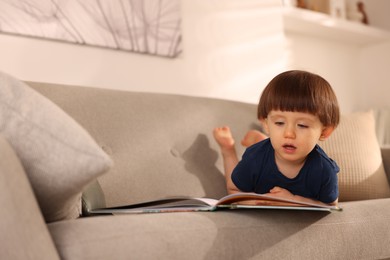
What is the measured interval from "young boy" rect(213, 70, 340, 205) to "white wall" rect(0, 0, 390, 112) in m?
0.98

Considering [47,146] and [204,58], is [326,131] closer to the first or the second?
[47,146]

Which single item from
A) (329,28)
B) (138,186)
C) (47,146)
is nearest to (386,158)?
(138,186)

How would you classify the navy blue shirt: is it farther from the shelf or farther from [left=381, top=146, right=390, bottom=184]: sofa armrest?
the shelf

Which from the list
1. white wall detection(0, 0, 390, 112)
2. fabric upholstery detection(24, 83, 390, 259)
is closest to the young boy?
fabric upholstery detection(24, 83, 390, 259)

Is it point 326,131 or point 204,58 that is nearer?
point 326,131

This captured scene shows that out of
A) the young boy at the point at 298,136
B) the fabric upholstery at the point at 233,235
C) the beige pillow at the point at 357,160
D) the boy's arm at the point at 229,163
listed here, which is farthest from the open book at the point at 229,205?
the beige pillow at the point at 357,160

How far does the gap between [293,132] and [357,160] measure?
0.74 metres

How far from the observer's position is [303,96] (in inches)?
55.9

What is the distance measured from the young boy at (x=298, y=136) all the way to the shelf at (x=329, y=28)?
175cm

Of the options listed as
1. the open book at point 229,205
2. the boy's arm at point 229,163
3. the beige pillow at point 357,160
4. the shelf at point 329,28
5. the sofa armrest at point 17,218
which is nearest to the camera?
the sofa armrest at point 17,218

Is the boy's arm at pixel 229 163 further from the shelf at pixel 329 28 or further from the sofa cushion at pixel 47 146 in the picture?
the shelf at pixel 329 28

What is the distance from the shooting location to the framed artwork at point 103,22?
2.03m

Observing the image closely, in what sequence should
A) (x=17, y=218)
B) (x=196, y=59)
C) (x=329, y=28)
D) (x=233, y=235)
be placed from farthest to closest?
(x=329, y=28) < (x=196, y=59) < (x=233, y=235) < (x=17, y=218)

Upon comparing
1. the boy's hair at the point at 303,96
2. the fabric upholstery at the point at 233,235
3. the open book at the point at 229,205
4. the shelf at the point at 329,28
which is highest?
the shelf at the point at 329,28
